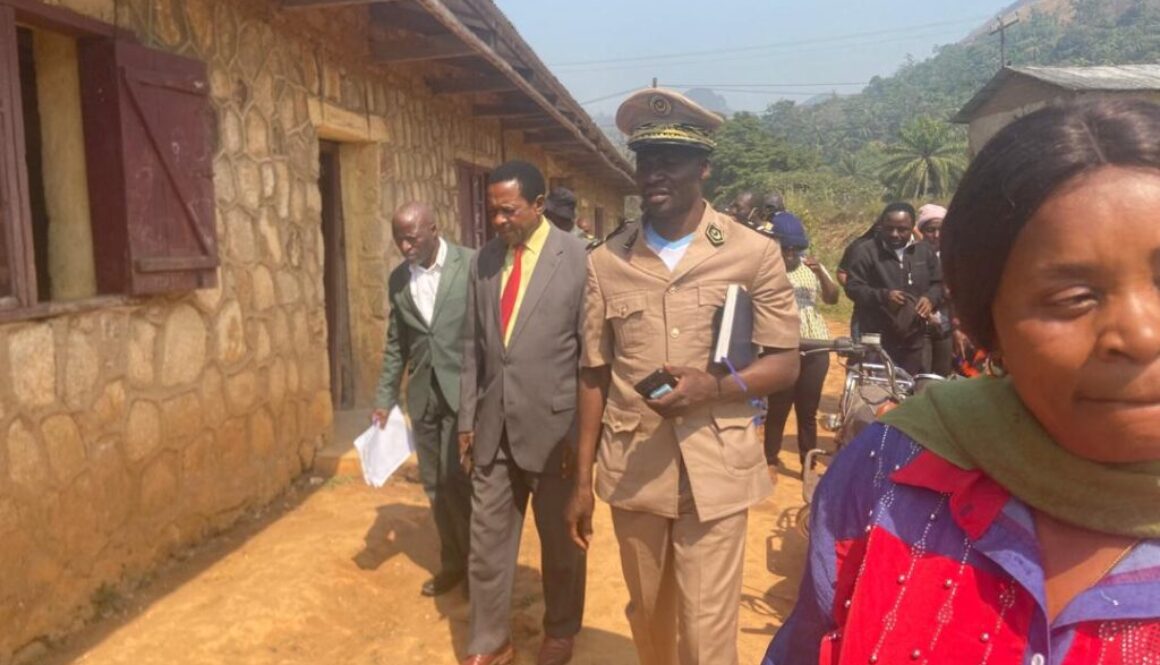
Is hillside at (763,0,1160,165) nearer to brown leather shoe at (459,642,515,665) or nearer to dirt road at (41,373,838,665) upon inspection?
dirt road at (41,373,838,665)

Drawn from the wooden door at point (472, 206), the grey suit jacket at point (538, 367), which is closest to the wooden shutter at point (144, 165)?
the grey suit jacket at point (538, 367)

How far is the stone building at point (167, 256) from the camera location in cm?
327

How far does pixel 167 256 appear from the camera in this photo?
394 centimetres

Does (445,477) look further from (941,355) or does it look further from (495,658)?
(941,355)

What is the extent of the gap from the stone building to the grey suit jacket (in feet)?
5.56

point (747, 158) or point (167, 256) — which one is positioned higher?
point (747, 158)

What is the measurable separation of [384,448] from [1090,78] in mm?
29127

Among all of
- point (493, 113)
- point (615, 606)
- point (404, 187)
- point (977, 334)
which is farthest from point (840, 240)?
point (977, 334)

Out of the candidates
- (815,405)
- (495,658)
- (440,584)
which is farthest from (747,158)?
(495,658)

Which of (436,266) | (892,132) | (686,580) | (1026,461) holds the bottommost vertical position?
(686,580)

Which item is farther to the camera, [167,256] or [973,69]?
[973,69]

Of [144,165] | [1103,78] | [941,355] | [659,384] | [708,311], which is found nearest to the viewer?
[659,384]

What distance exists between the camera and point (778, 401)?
5551 millimetres

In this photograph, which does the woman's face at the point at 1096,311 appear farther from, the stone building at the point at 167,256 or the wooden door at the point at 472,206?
the wooden door at the point at 472,206
